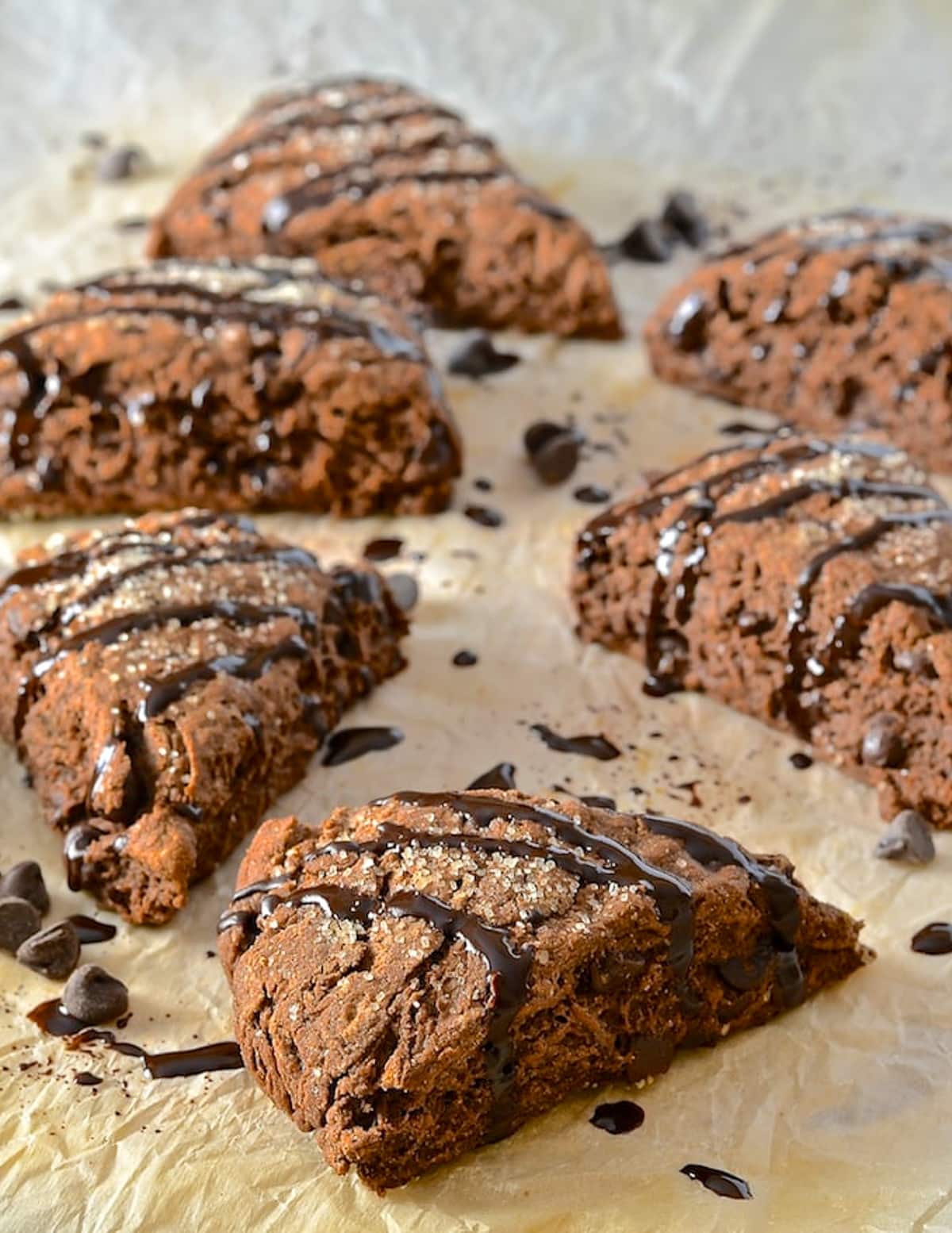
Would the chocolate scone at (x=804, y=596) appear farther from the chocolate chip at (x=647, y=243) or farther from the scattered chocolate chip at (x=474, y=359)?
the chocolate chip at (x=647, y=243)

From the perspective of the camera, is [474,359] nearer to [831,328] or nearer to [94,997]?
[831,328]

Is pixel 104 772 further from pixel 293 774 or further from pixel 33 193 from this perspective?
pixel 33 193

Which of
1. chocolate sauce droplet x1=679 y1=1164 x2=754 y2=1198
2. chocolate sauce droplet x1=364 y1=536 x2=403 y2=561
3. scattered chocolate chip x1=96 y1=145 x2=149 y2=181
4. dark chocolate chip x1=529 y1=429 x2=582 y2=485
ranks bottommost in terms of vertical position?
chocolate sauce droplet x1=679 y1=1164 x2=754 y2=1198

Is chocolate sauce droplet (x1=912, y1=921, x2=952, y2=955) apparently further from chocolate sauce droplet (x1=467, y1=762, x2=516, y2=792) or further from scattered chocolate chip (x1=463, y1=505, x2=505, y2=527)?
scattered chocolate chip (x1=463, y1=505, x2=505, y2=527)

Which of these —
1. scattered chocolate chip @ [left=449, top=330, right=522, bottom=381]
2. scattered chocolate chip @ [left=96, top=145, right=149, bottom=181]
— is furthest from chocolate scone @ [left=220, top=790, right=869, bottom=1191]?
scattered chocolate chip @ [left=96, top=145, right=149, bottom=181]

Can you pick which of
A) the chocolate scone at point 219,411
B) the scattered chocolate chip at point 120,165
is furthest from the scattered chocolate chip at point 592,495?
the scattered chocolate chip at point 120,165

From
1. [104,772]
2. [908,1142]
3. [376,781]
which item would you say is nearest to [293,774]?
[376,781]
